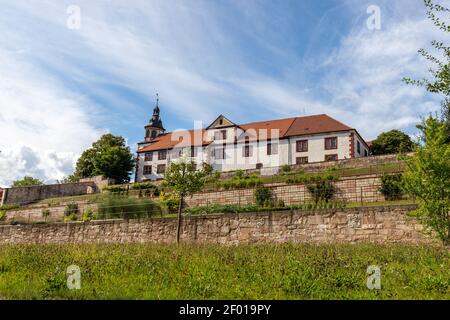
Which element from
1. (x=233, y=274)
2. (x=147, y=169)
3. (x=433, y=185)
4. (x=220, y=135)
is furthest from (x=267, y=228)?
(x=147, y=169)

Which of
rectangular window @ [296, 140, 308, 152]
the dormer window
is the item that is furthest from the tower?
rectangular window @ [296, 140, 308, 152]

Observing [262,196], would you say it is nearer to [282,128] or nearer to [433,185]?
[433,185]

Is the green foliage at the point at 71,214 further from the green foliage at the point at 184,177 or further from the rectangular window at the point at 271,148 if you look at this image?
the rectangular window at the point at 271,148

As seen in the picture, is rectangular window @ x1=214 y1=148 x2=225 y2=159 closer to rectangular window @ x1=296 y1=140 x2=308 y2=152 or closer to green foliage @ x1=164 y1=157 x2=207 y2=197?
rectangular window @ x1=296 y1=140 x2=308 y2=152

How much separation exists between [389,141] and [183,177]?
44.0 metres

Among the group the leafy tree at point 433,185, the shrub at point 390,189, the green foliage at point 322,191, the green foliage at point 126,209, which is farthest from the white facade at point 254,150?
the leafy tree at point 433,185

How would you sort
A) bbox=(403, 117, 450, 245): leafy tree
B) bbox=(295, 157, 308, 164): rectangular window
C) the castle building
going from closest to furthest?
bbox=(403, 117, 450, 245): leafy tree, the castle building, bbox=(295, 157, 308, 164): rectangular window

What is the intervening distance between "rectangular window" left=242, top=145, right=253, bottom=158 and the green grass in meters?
42.7

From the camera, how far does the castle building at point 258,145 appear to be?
162 feet

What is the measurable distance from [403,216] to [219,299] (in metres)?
9.62

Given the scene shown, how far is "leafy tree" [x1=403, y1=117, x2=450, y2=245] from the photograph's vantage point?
1198 centimetres

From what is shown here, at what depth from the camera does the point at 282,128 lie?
180 feet

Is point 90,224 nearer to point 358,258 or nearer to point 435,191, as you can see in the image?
point 358,258

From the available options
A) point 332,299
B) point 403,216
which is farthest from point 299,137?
point 332,299
